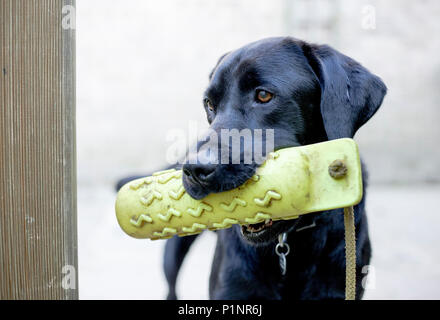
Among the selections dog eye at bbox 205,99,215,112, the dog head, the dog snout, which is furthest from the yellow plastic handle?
dog eye at bbox 205,99,215,112

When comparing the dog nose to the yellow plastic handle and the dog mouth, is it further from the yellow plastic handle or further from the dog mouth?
the dog mouth

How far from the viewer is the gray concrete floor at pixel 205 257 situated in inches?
122

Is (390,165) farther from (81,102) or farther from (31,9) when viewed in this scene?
(31,9)

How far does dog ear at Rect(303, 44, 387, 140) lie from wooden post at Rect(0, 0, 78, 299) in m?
1.03

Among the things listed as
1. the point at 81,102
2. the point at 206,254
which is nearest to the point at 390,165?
the point at 206,254

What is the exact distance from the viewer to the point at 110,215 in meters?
5.20

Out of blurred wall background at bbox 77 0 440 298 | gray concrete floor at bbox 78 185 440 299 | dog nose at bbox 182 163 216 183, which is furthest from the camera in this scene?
blurred wall background at bbox 77 0 440 298

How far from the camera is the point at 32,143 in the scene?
149 centimetres

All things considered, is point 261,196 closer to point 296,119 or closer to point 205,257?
point 296,119

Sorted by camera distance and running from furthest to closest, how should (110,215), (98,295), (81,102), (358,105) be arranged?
(81,102) → (110,215) → (98,295) → (358,105)

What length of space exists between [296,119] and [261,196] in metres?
0.62

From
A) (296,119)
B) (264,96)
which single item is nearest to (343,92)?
(296,119)

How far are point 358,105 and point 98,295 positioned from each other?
85.1 inches

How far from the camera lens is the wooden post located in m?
1.48
